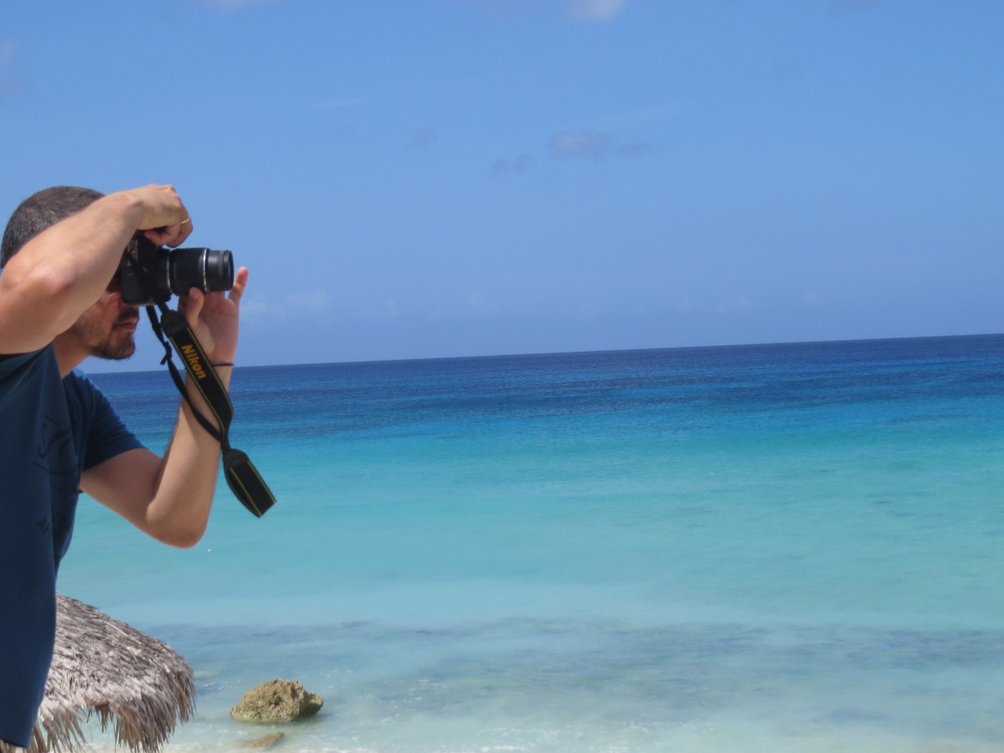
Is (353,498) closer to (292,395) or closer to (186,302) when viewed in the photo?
(186,302)

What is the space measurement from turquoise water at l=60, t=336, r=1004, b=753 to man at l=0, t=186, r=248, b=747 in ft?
12.5

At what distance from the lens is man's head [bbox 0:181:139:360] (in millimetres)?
1165

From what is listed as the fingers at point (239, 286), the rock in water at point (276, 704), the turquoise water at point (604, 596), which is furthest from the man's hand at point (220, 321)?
the rock in water at point (276, 704)

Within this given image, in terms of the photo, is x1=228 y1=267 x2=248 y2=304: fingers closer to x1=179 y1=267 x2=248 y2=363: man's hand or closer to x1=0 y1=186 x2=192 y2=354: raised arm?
x1=179 y1=267 x2=248 y2=363: man's hand

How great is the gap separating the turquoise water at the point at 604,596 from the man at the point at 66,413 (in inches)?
150

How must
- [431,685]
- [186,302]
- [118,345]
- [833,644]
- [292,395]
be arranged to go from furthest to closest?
[292,395], [833,644], [431,685], [186,302], [118,345]

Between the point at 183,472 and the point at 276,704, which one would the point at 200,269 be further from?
the point at 276,704

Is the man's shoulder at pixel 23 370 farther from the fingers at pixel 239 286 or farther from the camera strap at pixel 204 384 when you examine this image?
the fingers at pixel 239 286

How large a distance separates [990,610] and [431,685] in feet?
12.0

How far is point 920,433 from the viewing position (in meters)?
18.4

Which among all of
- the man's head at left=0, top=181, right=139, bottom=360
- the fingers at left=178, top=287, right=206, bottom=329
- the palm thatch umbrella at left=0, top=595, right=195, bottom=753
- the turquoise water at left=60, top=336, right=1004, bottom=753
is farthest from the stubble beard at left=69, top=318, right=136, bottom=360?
the turquoise water at left=60, top=336, right=1004, bottom=753

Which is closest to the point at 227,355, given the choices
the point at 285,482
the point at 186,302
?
the point at 186,302

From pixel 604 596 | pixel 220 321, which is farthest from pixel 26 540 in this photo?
pixel 604 596

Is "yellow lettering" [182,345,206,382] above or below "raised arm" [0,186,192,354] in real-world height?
below
